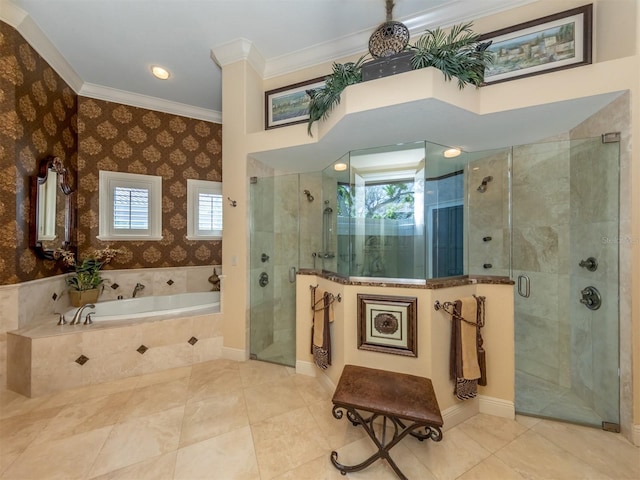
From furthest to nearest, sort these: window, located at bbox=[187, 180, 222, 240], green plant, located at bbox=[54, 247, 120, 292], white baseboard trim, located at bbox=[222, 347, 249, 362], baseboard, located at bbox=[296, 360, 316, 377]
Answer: window, located at bbox=[187, 180, 222, 240] < green plant, located at bbox=[54, 247, 120, 292] < white baseboard trim, located at bbox=[222, 347, 249, 362] < baseboard, located at bbox=[296, 360, 316, 377]

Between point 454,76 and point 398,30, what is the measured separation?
1.69 feet

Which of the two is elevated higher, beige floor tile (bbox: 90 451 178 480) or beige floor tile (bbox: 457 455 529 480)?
beige floor tile (bbox: 90 451 178 480)

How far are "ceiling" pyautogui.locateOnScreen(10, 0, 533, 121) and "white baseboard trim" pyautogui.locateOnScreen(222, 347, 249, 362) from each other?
313 centimetres

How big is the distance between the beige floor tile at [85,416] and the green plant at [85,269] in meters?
1.42

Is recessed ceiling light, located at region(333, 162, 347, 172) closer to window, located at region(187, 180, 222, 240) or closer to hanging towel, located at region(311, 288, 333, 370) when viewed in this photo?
hanging towel, located at region(311, 288, 333, 370)

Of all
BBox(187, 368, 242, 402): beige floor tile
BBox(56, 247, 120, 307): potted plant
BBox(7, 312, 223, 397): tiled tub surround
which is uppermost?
BBox(56, 247, 120, 307): potted plant

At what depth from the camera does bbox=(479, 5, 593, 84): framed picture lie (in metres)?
1.83

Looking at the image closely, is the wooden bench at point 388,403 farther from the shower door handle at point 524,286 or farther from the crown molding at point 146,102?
the crown molding at point 146,102

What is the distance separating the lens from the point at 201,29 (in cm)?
235

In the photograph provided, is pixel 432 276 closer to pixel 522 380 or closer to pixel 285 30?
pixel 522 380

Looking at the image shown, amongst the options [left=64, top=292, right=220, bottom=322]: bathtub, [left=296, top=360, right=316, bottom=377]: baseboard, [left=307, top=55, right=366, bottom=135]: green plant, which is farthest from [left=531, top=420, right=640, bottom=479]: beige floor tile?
[left=64, top=292, right=220, bottom=322]: bathtub

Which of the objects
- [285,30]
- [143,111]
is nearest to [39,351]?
[143,111]

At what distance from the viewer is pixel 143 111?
11.1ft

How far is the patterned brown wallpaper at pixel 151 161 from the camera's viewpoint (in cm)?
311
